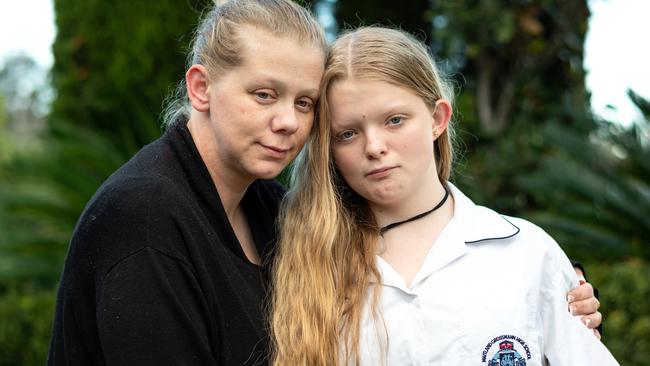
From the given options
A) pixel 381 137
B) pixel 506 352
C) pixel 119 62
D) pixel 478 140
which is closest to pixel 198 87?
pixel 381 137

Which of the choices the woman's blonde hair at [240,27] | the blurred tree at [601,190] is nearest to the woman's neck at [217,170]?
the woman's blonde hair at [240,27]

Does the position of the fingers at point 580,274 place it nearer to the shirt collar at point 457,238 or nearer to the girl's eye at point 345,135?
the shirt collar at point 457,238

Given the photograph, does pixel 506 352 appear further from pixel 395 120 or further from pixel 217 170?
pixel 217 170

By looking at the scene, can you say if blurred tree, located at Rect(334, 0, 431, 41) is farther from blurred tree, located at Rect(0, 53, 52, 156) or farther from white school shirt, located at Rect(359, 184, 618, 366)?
blurred tree, located at Rect(0, 53, 52, 156)

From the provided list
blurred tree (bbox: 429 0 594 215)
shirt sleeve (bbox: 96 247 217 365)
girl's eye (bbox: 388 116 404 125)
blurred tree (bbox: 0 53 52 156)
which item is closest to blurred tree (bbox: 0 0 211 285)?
blurred tree (bbox: 429 0 594 215)

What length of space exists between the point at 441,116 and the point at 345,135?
31 cm

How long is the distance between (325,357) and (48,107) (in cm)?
448

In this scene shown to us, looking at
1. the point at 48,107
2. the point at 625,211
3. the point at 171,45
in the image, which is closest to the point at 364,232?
the point at 625,211

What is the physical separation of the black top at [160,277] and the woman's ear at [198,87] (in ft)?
0.32

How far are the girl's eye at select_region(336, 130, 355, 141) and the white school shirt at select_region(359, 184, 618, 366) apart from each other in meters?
0.38

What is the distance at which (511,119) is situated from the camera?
265 inches

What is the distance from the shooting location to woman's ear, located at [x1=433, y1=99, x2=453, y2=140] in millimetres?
2562

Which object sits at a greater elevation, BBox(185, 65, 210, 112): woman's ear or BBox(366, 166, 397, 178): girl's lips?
BBox(185, 65, 210, 112): woman's ear

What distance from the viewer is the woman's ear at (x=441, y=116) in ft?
8.41
